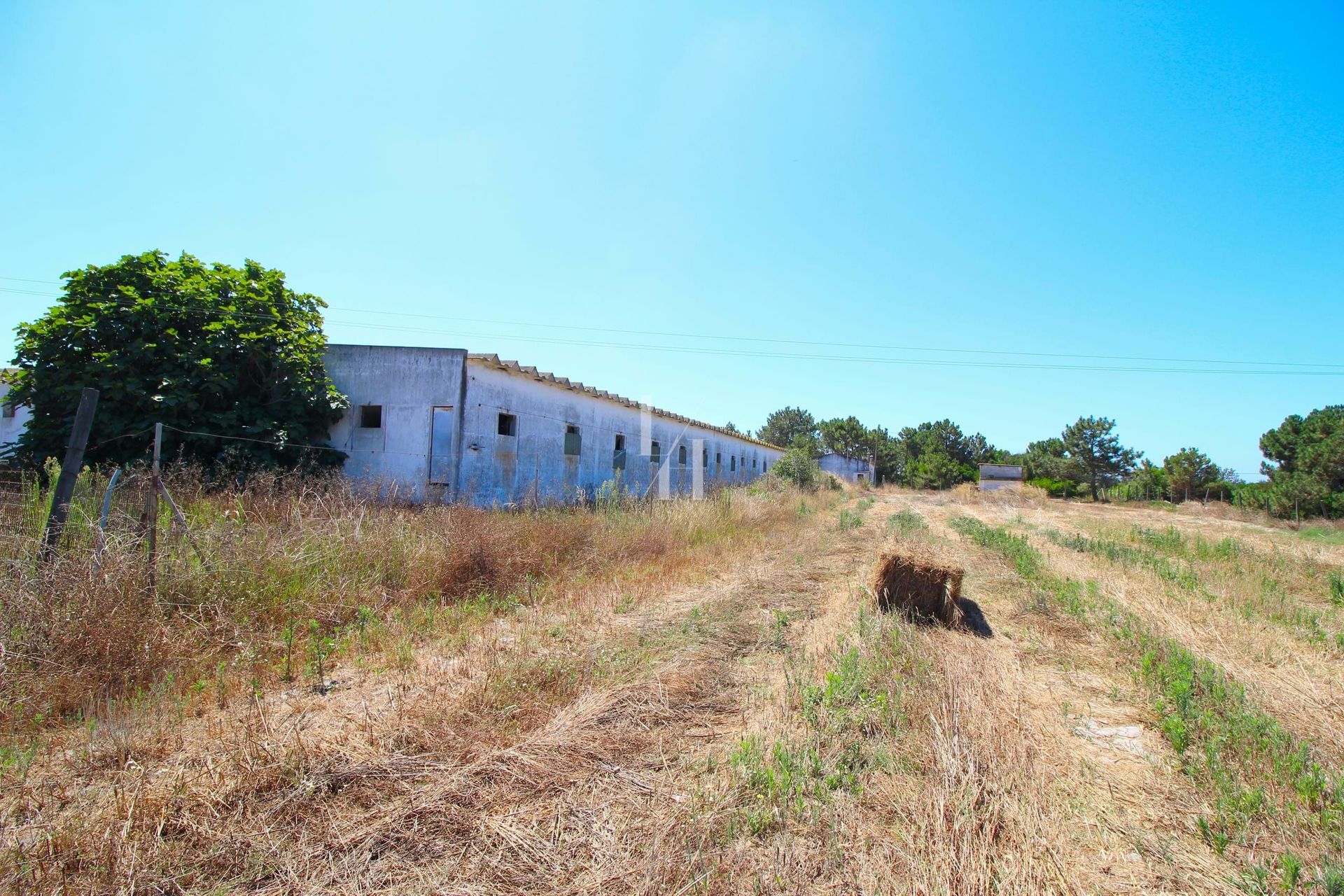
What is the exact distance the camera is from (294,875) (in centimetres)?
206

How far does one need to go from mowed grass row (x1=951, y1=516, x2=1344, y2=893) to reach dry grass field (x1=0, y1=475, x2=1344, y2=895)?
0.6 inches

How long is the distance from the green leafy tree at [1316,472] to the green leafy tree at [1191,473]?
557 cm

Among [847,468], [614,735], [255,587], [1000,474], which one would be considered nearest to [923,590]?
[614,735]

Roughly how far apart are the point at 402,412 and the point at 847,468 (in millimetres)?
39712

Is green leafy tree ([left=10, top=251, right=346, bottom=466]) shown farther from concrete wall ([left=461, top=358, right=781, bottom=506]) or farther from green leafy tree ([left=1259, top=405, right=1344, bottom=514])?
green leafy tree ([left=1259, top=405, right=1344, bottom=514])

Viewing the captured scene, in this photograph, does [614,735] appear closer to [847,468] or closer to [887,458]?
[847,468]

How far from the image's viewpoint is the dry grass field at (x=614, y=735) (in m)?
2.14

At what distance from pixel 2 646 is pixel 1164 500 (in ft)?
158

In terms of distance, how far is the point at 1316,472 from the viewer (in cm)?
2444

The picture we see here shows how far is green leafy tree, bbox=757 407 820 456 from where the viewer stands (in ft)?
181

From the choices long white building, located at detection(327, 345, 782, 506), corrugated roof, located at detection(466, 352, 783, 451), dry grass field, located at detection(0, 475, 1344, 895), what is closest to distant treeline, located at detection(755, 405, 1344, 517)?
corrugated roof, located at detection(466, 352, 783, 451)

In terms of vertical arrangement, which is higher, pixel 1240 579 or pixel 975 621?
pixel 1240 579

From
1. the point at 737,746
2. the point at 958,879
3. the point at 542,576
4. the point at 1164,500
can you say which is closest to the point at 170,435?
the point at 542,576

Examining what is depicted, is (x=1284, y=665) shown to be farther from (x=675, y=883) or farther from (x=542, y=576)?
(x=542, y=576)
